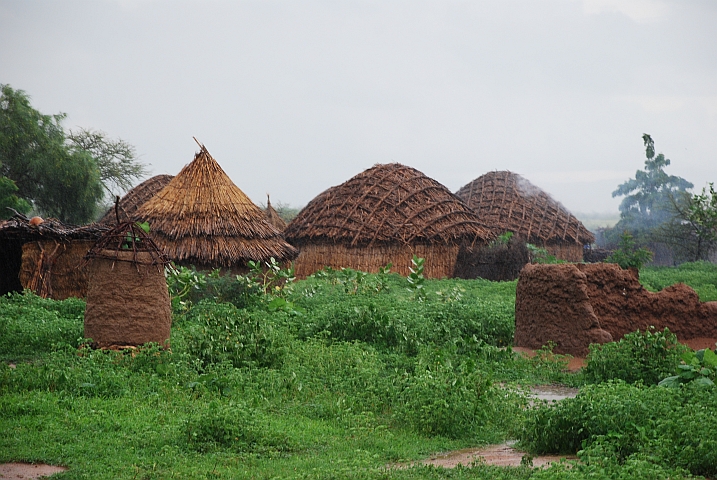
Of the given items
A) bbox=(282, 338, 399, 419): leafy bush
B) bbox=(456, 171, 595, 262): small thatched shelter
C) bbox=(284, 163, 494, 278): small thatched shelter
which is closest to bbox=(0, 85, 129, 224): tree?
bbox=(284, 163, 494, 278): small thatched shelter

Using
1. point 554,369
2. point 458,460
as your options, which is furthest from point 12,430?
point 554,369

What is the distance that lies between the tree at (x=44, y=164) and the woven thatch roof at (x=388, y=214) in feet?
22.6

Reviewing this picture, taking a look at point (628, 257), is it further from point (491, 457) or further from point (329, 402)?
point (491, 457)

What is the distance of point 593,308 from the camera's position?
10.3 metres

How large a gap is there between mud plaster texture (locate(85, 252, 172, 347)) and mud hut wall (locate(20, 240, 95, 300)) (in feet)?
16.3

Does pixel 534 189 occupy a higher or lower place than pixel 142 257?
higher

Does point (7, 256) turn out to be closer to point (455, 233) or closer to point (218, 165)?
point (218, 165)

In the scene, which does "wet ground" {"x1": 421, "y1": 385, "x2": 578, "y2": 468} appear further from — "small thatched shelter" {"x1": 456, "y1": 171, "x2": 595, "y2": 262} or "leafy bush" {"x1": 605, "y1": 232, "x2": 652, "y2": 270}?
"small thatched shelter" {"x1": 456, "y1": 171, "x2": 595, "y2": 262}

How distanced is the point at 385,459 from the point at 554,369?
4.13 meters

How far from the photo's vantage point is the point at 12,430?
19.3 ft

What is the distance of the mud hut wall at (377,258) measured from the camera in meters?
21.5

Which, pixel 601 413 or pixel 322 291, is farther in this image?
pixel 322 291

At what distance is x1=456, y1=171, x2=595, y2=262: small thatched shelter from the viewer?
91.8 ft

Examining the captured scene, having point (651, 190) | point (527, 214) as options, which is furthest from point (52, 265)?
point (651, 190)
